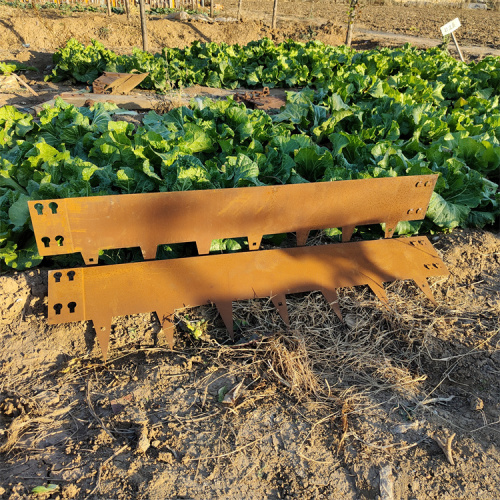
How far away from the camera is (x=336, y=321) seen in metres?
3.11

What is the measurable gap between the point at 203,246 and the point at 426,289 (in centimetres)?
186

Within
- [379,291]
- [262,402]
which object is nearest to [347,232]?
[379,291]

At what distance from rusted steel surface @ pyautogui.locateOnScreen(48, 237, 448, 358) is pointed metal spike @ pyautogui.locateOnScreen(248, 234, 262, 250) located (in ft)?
Result: 0.30

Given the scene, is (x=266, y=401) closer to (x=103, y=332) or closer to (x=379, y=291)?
(x=103, y=332)

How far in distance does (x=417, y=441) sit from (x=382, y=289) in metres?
1.33

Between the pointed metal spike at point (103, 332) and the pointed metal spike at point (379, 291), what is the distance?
206cm

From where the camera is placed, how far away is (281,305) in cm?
314

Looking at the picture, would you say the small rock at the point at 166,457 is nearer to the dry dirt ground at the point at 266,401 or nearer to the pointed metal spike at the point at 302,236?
the dry dirt ground at the point at 266,401

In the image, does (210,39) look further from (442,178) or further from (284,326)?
(284,326)

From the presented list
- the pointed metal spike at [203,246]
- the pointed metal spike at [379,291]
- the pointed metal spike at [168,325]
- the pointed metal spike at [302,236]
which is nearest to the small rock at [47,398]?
the pointed metal spike at [168,325]

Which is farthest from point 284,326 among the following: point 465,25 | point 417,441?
point 465,25

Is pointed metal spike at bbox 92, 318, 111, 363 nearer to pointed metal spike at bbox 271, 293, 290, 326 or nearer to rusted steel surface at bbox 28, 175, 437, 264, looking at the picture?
rusted steel surface at bbox 28, 175, 437, 264

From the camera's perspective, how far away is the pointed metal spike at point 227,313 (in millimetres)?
2946

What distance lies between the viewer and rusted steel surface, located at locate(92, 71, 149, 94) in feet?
25.2
